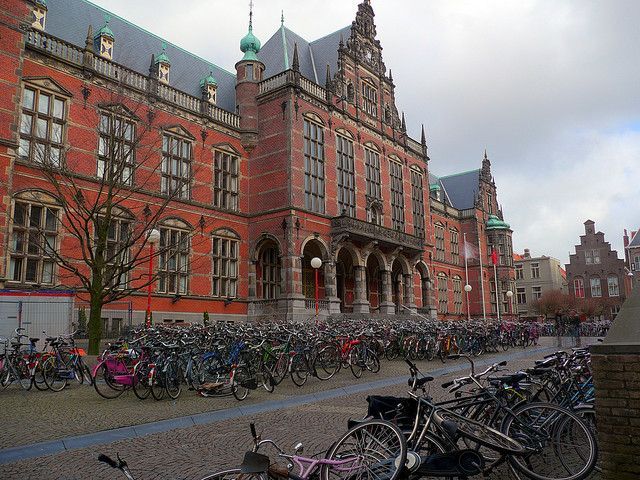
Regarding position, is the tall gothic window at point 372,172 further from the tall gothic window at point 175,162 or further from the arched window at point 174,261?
the arched window at point 174,261

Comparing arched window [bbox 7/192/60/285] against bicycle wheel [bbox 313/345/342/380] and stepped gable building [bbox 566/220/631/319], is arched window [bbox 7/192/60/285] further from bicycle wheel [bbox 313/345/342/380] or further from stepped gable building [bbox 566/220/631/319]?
stepped gable building [bbox 566/220/631/319]

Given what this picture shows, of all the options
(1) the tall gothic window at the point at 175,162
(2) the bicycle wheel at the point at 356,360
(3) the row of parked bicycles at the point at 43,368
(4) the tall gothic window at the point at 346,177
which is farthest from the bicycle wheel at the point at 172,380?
(4) the tall gothic window at the point at 346,177

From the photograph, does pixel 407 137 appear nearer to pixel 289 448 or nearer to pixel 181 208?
pixel 181 208

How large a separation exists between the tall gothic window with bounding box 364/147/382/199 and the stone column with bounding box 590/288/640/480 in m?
25.8

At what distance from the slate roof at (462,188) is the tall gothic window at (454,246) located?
439 centimetres

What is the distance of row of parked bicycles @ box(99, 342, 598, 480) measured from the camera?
12.2 ft

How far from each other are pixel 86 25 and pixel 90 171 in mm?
7787

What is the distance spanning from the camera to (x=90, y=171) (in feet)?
62.7

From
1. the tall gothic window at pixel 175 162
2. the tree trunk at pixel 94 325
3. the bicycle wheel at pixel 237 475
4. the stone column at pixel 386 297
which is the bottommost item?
the bicycle wheel at pixel 237 475

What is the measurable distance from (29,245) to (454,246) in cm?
3576

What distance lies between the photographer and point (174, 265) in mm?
21531

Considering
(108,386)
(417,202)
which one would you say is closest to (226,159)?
(417,202)

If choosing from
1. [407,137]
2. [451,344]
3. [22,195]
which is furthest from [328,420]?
[407,137]

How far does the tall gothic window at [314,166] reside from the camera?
82.7ft
